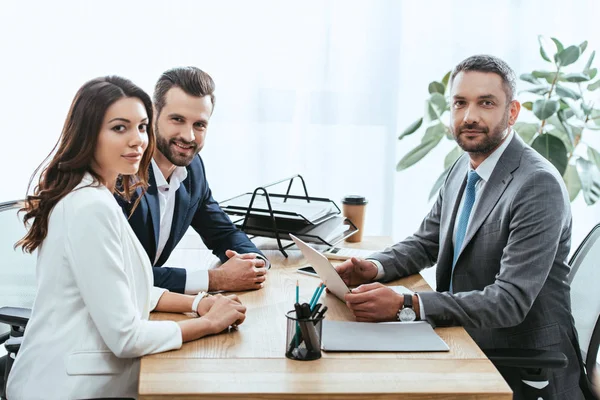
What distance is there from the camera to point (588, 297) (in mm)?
1863

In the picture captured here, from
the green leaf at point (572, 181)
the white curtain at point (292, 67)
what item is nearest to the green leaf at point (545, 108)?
the green leaf at point (572, 181)

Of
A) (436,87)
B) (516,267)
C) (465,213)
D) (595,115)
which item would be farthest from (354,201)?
(595,115)

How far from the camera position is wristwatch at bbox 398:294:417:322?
5.23ft

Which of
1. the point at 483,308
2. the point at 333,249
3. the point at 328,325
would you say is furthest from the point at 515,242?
the point at 333,249

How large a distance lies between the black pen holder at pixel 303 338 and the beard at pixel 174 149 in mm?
846

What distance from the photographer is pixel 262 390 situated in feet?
3.98

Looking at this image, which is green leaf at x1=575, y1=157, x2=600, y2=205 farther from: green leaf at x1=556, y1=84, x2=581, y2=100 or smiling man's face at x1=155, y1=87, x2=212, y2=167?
smiling man's face at x1=155, y1=87, x2=212, y2=167

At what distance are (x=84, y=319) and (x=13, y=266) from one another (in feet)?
2.38

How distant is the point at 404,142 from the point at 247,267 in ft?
6.38

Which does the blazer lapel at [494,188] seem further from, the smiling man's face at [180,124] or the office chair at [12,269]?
the office chair at [12,269]

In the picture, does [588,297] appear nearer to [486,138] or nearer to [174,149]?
[486,138]

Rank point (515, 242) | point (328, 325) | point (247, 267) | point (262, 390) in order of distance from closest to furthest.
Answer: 1. point (262, 390)
2. point (328, 325)
3. point (515, 242)
4. point (247, 267)

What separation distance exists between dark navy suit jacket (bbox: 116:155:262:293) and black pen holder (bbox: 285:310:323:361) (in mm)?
547

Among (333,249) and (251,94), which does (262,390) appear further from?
(251,94)
